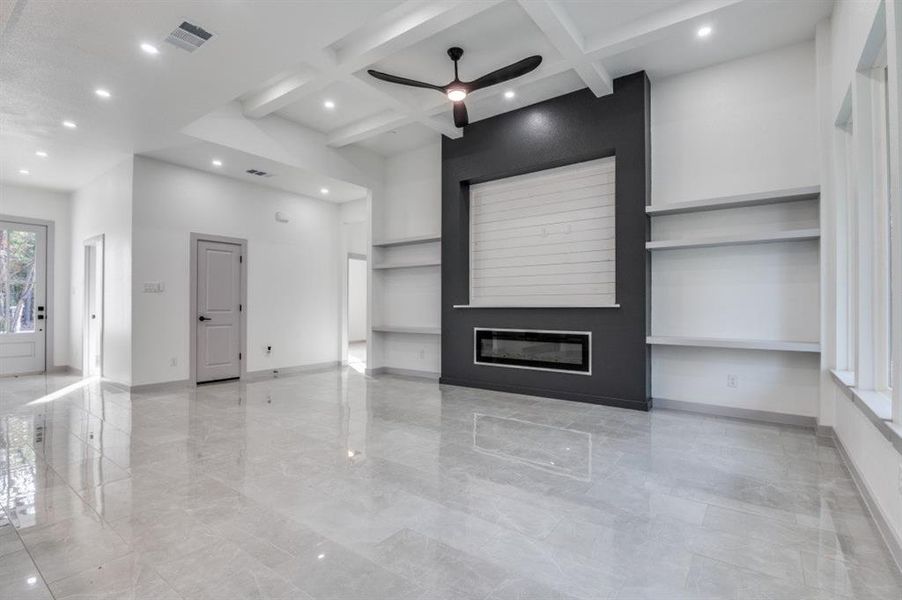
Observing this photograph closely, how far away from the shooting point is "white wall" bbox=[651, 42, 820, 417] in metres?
4.23

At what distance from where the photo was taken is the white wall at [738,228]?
13.9 feet

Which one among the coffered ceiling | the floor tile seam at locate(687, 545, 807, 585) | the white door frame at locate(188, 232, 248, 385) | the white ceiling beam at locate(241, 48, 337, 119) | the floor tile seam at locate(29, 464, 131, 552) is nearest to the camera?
the floor tile seam at locate(687, 545, 807, 585)

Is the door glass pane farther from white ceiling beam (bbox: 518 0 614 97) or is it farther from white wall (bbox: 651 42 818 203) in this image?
white wall (bbox: 651 42 818 203)

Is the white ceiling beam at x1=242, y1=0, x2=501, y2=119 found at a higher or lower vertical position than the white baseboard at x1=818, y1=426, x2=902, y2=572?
higher

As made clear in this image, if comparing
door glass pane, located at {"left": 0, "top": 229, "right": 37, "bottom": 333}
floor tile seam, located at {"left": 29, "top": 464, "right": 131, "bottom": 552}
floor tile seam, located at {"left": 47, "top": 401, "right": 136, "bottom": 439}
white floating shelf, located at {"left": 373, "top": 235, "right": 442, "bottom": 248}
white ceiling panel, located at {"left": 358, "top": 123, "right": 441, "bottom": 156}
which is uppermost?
white ceiling panel, located at {"left": 358, "top": 123, "right": 441, "bottom": 156}

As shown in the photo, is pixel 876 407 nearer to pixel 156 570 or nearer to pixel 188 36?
pixel 156 570

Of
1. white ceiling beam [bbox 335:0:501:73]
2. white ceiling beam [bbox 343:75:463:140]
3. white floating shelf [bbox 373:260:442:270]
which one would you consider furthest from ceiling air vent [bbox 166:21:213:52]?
white floating shelf [bbox 373:260:442:270]

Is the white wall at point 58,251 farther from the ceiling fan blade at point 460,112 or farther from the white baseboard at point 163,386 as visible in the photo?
the ceiling fan blade at point 460,112

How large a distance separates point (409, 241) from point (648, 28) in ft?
13.8

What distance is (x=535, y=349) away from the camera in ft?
18.7

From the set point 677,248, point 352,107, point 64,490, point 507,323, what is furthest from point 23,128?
point 677,248

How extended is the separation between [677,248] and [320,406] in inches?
173

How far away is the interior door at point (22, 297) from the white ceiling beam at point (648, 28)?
29.8ft

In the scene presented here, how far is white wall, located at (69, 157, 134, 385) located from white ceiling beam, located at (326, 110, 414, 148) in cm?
270
